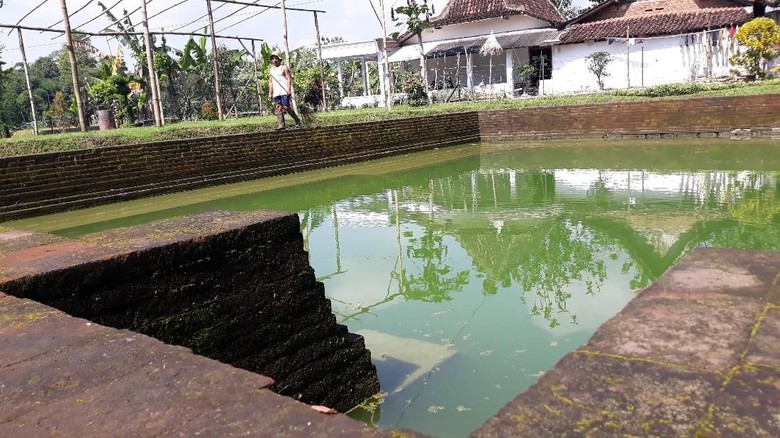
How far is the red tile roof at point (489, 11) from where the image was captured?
23.7m

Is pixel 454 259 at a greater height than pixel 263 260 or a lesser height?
lesser

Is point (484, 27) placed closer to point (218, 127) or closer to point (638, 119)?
point (638, 119)

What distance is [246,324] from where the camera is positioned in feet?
9.77

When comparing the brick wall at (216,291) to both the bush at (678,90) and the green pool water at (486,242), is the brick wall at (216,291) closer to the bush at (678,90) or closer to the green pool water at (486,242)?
the green pool water at (486,242)

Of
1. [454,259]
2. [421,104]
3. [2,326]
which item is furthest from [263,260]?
[421,104]

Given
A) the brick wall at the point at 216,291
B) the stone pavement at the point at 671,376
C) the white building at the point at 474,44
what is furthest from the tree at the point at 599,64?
the stone pavement at the point at 671,376

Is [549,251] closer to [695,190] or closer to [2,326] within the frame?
[695,190]

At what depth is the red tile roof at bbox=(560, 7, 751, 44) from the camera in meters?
20.0

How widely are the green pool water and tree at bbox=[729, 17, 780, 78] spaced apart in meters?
7.15

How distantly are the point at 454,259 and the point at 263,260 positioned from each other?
8.74ft

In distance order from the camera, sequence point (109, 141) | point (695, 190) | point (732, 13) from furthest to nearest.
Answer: point (732, 13), point (109, 141), point (695, 190)

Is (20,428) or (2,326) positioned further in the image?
(2,326)

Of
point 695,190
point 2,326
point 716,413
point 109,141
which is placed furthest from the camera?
point 109,141

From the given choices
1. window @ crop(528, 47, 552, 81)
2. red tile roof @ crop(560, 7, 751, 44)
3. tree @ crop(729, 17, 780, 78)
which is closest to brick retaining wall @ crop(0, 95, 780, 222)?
tree @ crop(729, 17, 780, 78)
